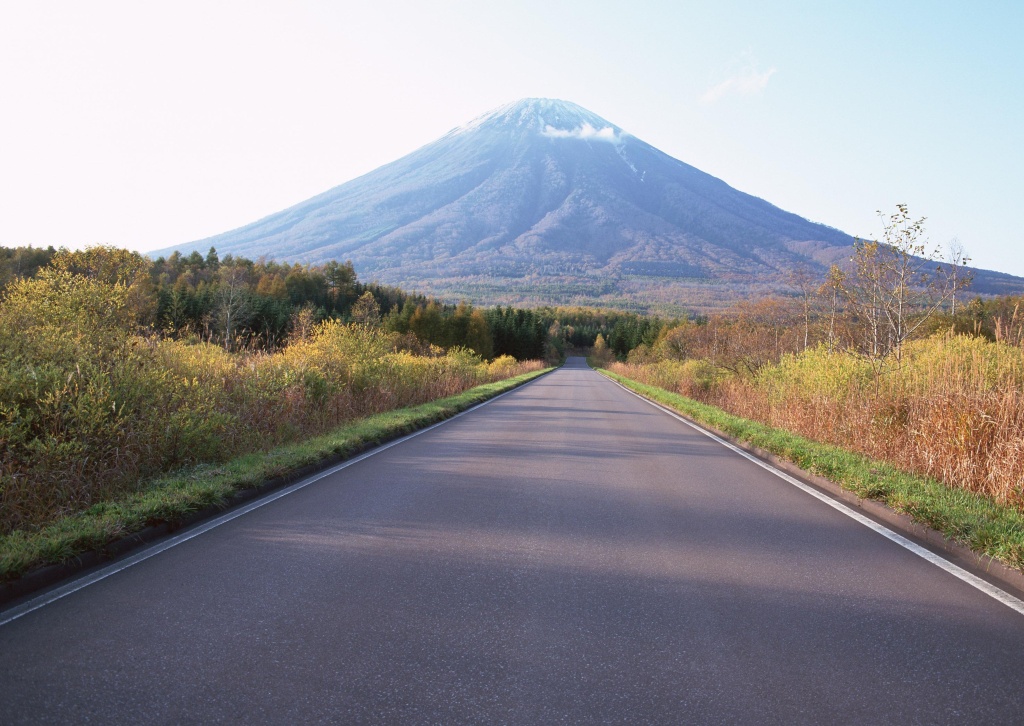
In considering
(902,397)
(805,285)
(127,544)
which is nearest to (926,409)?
(902,397)

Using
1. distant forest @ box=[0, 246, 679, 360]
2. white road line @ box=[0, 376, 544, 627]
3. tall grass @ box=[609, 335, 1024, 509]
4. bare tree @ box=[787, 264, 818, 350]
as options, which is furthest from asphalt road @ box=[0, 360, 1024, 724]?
bare tree @ box=[787, 264, 818, 350]

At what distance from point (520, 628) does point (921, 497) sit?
16.2ft

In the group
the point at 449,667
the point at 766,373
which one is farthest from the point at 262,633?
the point at 766,373

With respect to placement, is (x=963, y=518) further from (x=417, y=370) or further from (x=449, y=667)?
(x=417, y=370)

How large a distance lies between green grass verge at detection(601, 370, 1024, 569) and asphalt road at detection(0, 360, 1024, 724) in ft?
1.70

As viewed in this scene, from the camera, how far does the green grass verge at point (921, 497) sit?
220 inches

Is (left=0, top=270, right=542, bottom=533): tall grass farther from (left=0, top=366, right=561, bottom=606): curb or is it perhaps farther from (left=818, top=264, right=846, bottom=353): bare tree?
(left=818, top=264, right=846, bottom=353): bare tree

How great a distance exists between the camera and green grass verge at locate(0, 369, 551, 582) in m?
4.99

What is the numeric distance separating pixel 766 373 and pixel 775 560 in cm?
1450

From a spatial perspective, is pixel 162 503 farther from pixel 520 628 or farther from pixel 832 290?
pixel 832 290

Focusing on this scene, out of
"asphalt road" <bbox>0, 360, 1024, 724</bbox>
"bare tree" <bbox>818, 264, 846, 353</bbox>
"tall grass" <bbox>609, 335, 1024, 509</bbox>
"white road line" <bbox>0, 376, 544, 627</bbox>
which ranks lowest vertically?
"white road line" <bbox>0, 376, 544, 627</bbox>

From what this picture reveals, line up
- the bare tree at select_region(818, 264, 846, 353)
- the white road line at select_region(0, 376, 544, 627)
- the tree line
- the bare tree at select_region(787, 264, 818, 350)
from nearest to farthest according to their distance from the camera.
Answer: the white road line at select_region(0, 376, 544, 627) → the bare tree at select_region(818, 264, 846, 353) → the bare tree at select_region(787, 264, 818, 350) → the tree line

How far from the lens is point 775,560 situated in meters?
5.50

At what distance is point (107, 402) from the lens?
305 inches
